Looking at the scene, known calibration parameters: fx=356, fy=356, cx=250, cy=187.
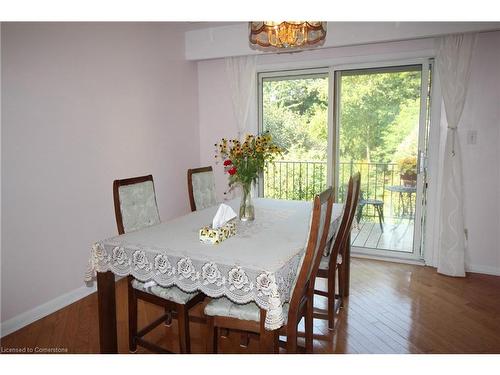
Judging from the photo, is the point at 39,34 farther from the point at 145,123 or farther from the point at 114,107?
the point at 145,123

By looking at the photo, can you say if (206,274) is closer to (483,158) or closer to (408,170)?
(408,170)

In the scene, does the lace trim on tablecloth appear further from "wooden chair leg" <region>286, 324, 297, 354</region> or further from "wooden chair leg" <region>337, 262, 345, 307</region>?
"wooden chair leg" <region>337, 262, 345, 307</region>

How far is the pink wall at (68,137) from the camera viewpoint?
98.1 inches

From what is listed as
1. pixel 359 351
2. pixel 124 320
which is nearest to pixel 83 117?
pixel 124 320

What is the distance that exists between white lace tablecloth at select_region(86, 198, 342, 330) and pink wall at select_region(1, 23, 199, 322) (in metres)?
0.91

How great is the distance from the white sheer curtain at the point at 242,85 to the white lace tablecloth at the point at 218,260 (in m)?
2.29

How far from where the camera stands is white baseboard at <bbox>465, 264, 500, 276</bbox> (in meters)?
3.49

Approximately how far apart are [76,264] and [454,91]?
3.78 metres

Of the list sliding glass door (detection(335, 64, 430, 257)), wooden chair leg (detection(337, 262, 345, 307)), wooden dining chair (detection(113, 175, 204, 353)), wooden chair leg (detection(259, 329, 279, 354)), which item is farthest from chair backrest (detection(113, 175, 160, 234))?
sliding glass door (detection(335, 64, 430, 257))

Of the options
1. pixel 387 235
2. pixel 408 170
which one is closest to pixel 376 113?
pixel 408 170

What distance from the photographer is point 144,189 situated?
2.58 meters

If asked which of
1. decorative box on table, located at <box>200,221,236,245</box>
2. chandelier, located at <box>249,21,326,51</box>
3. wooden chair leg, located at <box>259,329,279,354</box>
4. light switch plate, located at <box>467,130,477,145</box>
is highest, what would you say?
chandelier, located at <box>249,21,326,51</box>

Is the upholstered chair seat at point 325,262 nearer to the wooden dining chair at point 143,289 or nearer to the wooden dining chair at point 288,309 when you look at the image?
the wooden dining chair at point 288,309

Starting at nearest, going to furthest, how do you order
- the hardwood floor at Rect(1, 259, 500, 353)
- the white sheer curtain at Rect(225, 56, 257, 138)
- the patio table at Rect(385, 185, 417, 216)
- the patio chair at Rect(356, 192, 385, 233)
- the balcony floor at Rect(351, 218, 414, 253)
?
the hardwood floor at Rect(1, 259, 500, 353) < the patio table at Rect(385, 185, 417, 216) < the balcony floor at Rect(351, 218, 414, 253) < the patio chair at Rect(356, 192, 385, 233) < the white sheer curtain at Rect(225, 56, 257, 138)
